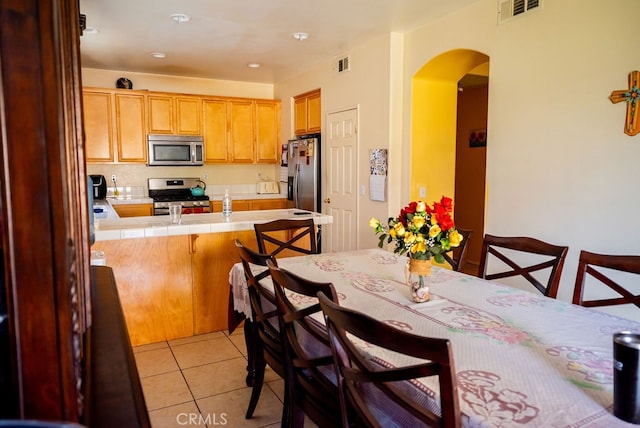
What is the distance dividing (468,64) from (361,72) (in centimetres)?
109

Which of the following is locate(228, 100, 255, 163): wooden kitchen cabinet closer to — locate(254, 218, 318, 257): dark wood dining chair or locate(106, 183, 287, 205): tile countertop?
locate(106, 183, 287, 205): tile countertop

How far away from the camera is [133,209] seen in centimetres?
546

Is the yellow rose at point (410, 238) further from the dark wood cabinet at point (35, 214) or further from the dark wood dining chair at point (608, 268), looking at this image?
the dark wood cabinet at point (35, 214)

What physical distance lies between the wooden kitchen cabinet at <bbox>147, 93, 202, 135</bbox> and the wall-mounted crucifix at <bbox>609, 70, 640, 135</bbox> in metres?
4.92

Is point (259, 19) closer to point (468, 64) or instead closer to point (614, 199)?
point (468, 64)

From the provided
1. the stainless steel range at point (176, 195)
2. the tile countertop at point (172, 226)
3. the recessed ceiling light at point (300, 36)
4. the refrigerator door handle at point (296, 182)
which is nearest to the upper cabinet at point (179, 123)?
the stainless steel range at point (176, 195)

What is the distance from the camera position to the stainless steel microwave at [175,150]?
18.9ft

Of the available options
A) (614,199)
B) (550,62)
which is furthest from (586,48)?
(614,199)

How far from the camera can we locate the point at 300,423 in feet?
5.70

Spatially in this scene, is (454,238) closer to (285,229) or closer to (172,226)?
(285,229)

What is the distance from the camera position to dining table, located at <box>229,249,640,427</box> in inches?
39.2

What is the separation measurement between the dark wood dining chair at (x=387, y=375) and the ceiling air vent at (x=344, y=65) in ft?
13.3

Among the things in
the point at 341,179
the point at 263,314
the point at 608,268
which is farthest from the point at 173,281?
the point at 608,268

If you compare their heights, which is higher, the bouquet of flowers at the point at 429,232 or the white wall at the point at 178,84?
the white wall at the point at 178,84
